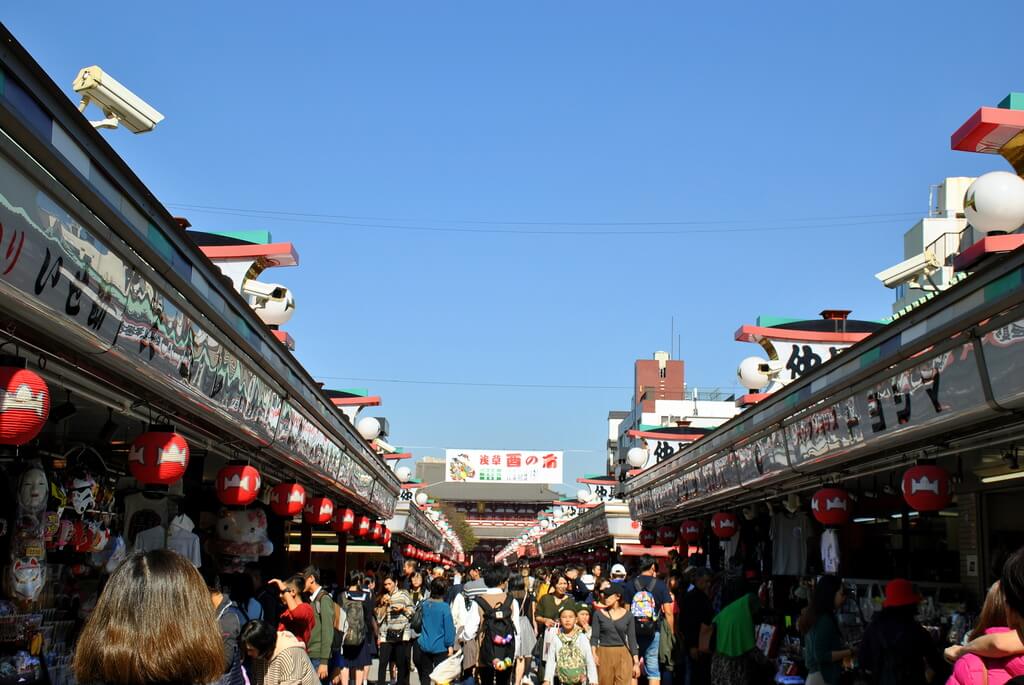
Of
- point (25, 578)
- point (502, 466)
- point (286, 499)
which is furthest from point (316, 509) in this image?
point (502, 466)

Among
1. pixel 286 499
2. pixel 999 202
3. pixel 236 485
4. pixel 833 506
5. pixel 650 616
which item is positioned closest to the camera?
pixel 999 202

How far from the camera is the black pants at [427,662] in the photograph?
497 inches

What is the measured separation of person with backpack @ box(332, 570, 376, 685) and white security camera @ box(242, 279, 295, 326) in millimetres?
3718

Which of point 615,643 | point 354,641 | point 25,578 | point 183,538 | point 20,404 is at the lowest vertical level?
point 354,641

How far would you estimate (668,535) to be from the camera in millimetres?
26656

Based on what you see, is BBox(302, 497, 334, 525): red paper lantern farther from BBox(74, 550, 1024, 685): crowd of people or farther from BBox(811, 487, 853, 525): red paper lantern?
BBox(811, 487, 853, 525): red paper lantern

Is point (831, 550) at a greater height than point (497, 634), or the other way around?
point (831, 550)

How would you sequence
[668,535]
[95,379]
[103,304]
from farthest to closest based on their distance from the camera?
1. [668,535]
2. [95,379]
3. [103,304]

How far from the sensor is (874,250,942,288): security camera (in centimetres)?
1349

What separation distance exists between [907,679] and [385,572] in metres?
11.0

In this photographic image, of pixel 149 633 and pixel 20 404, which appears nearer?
pixel 149 633

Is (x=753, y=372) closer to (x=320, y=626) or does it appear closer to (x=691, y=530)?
(x=691, y=530)

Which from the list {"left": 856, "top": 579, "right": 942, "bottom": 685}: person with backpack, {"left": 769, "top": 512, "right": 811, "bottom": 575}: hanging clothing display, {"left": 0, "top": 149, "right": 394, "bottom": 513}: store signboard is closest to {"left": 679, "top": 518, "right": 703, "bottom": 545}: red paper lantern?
{"left": 769, "top": 512, "right": 811, "bottom": 575}: hanging clothing display

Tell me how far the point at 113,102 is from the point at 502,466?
321 ft
